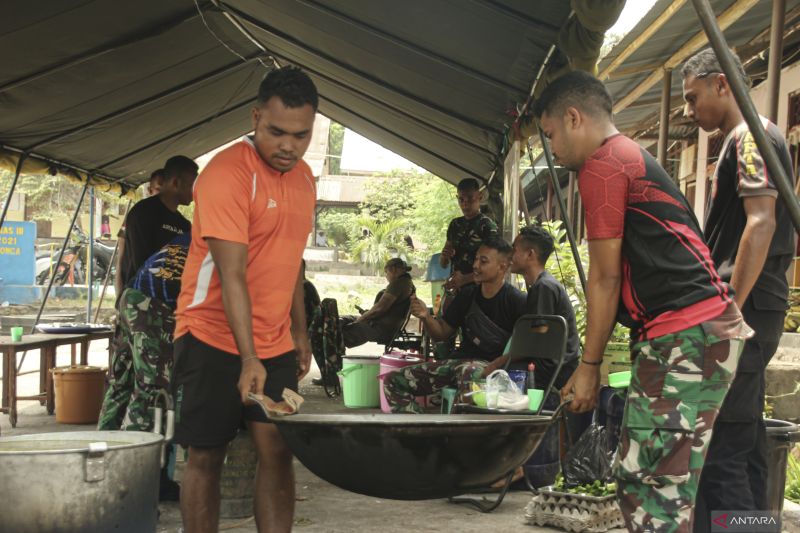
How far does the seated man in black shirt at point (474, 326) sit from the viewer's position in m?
5.59

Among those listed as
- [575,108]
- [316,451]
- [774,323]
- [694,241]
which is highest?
[575,108]

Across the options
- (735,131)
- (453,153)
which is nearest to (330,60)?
(453,153)

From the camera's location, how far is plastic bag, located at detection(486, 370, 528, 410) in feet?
14.0

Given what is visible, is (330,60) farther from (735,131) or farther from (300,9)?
(735,131)

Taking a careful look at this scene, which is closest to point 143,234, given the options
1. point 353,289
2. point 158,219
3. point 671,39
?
point 158,219

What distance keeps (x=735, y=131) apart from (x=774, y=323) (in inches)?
28.6

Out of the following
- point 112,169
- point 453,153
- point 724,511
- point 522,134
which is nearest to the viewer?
point 724,511

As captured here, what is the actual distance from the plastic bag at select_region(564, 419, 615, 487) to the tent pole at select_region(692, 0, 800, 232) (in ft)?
6.72

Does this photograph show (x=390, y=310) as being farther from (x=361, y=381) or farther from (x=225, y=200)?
(x=225, y=200)

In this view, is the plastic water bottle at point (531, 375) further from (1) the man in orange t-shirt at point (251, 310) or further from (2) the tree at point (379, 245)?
(2) the tree at point (379, 245)

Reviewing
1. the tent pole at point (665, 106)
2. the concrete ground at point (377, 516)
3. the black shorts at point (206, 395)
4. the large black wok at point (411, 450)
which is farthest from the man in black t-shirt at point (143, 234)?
the tent pole at point (665, 106)

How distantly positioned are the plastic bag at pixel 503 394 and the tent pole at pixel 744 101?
200 cm

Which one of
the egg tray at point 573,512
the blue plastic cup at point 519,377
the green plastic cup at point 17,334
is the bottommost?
the egg tray at point 573,512

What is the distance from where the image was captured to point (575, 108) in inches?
104
